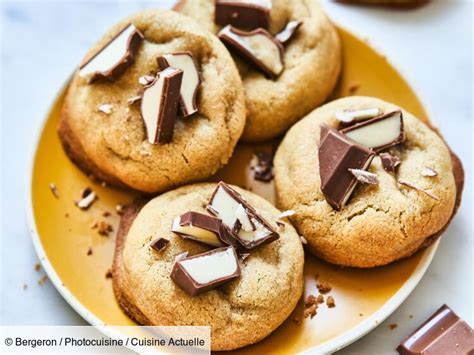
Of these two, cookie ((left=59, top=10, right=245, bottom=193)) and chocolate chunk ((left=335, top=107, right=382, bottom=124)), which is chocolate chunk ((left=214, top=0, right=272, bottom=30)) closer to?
cookie ((left=59, top=10, right=245, bottom=193))

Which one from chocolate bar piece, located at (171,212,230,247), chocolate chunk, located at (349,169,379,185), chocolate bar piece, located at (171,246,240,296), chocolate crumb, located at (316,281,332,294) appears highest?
chocolate chunk, located at (349,169,379,185)

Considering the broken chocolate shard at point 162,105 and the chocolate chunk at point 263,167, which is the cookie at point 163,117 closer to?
the broken chocolate shard at point 162,105

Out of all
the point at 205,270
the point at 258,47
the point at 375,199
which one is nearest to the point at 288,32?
the point at 258,47

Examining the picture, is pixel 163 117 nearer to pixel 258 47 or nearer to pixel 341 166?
pixel 258 47

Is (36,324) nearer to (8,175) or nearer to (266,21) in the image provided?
(8,175)

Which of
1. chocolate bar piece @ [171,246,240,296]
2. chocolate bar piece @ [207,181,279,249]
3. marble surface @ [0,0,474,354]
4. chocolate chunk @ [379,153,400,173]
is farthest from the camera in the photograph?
marble surface @ [0,0,474,354]

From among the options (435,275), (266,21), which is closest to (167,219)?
(266,21)

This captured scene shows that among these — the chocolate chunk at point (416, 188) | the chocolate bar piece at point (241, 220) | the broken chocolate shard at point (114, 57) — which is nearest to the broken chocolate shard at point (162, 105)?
the broken chocolate shard at point (114, 57)

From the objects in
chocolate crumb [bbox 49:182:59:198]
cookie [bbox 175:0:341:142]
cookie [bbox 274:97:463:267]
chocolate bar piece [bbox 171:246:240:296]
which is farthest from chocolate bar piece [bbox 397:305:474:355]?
chocolate crumb [bbox 49:182:59:198]
